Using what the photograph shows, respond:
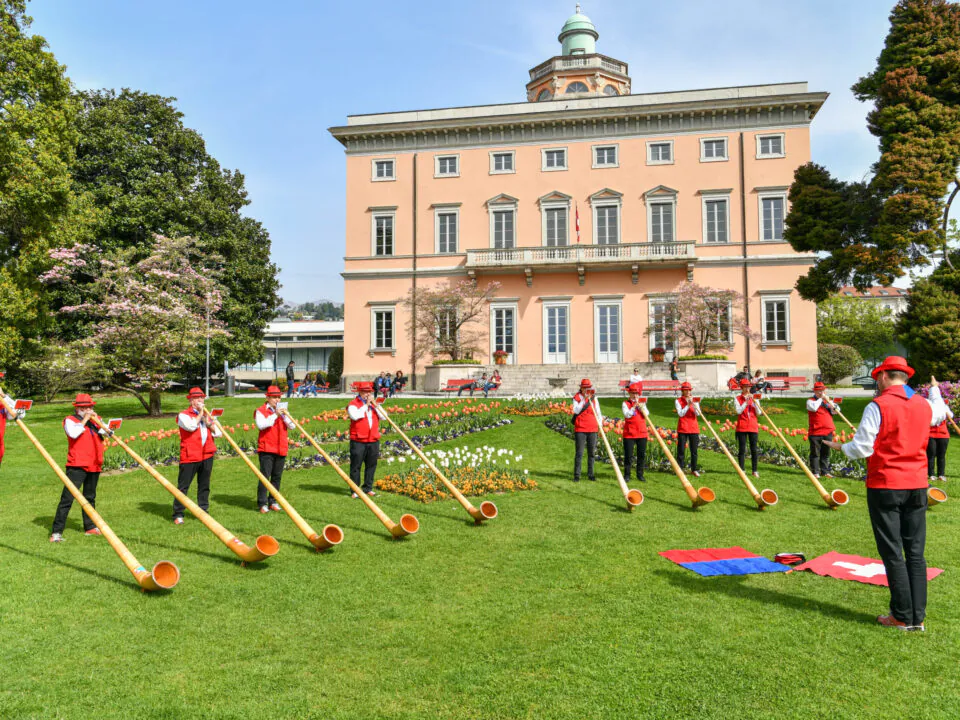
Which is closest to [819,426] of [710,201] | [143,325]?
[143,325]

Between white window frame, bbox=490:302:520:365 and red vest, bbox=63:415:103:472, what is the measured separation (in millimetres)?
27552

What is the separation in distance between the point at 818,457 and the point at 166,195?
116 ft

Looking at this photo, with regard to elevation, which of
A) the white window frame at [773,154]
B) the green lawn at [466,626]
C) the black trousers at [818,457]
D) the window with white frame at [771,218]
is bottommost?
the green lawn at [466,626]

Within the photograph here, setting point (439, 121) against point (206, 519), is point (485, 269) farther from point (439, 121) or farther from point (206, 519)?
point (206, 519)

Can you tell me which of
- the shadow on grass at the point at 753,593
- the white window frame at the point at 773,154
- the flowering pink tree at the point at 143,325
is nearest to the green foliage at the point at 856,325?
the white window frame at the point at 773,154

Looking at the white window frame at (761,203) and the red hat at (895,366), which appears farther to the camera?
the white window frame at (761,203)

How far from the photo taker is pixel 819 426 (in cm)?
1295

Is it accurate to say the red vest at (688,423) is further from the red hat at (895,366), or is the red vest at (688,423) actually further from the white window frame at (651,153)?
the white window frame at (651,153)

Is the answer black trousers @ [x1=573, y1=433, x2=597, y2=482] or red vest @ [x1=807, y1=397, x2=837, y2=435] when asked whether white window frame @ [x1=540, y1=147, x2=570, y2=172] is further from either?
black trousers @ [x1=573, y1=433, x2=597, y2=482]

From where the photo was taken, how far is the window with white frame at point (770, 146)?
112ft

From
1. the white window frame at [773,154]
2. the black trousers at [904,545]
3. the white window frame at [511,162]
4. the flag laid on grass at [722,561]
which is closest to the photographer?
the black trousers at [904,545]

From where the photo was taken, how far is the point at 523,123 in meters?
36.4

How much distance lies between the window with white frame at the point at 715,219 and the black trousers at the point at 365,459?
1133 inches

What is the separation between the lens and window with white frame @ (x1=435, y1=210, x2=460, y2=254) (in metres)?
→ 37.3
